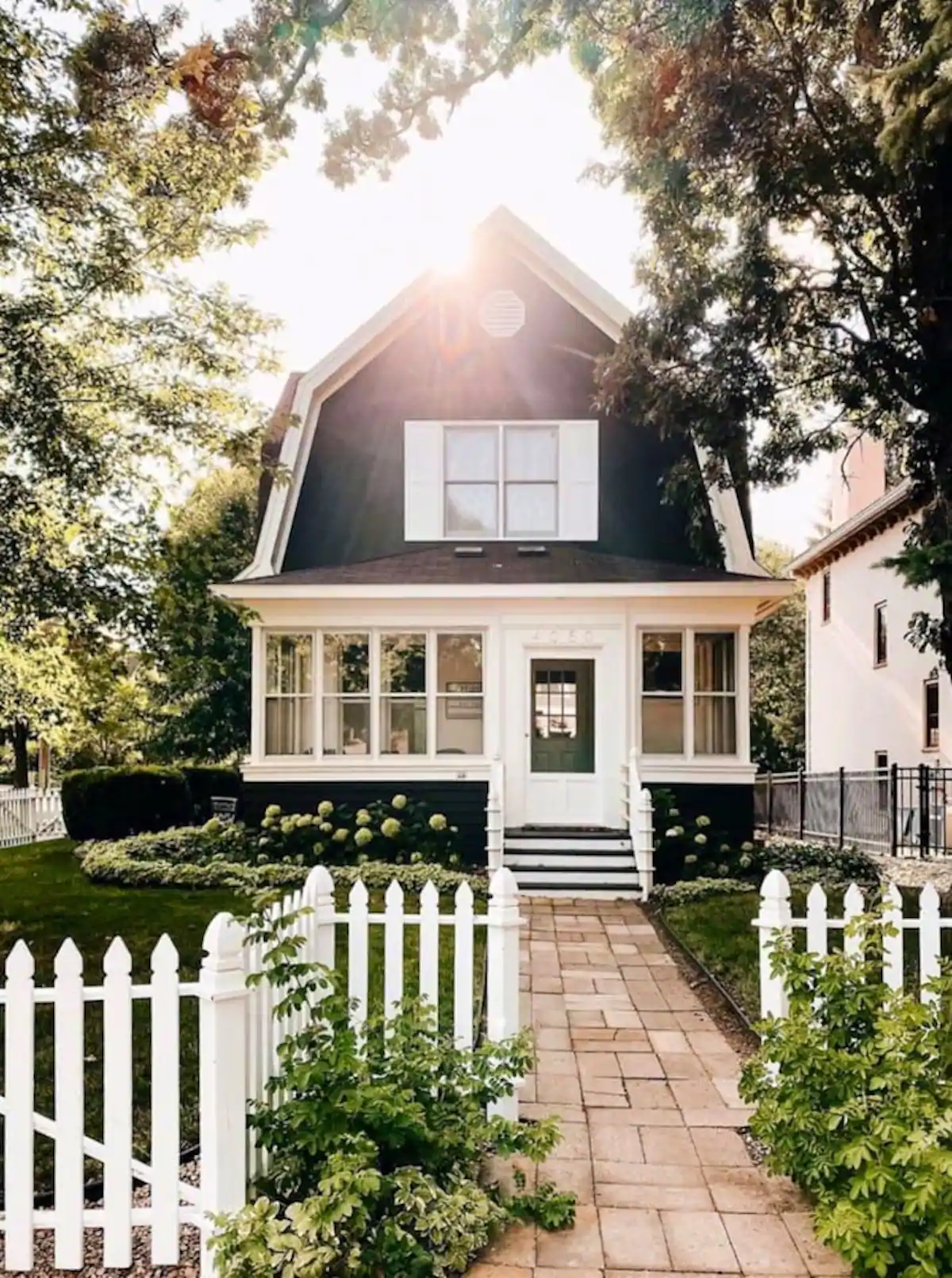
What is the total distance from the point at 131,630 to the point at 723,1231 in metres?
4.88

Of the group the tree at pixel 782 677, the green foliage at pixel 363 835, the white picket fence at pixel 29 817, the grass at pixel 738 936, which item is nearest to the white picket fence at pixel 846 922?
the grass at pixel 738 936

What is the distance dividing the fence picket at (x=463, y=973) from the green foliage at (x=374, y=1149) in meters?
0.23

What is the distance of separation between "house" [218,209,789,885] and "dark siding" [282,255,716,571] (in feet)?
0.09

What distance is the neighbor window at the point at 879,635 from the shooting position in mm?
17875

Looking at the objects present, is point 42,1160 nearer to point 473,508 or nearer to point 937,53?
point 937,53

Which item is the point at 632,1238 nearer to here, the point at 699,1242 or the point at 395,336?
the point at 699,1242

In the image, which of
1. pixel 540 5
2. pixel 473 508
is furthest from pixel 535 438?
pixel 540 5

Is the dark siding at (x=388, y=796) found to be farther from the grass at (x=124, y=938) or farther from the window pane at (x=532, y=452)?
the window pane at (x=532, y=452)

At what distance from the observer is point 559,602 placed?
1146 centimetres

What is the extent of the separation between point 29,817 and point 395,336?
10315 millimetres

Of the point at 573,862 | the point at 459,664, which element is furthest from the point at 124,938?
the point at 459,664

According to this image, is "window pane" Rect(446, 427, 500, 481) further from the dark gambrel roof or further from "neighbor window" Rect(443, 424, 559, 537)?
the dark gambrel roof

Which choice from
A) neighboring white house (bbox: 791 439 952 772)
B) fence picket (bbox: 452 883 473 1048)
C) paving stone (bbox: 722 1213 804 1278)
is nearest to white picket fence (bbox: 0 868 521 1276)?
fence picket (bbox: 452 883 473 1048)

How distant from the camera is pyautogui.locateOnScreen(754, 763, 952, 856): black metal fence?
1290 centimetres
